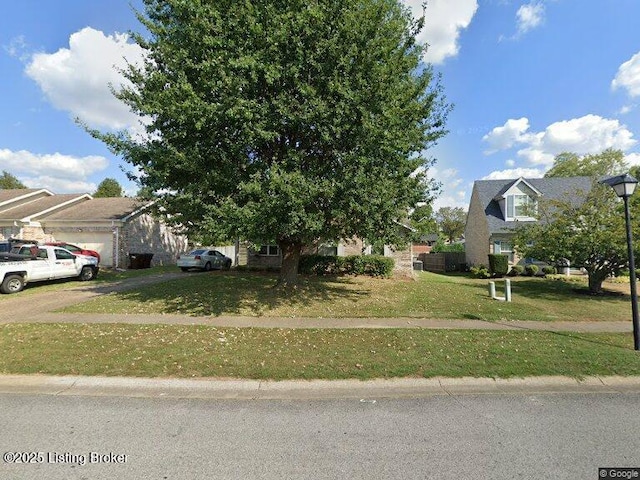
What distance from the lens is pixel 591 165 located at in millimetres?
39750

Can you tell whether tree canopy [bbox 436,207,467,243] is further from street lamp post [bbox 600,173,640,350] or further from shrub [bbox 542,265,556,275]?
street lamp post [bbox 600,173,640,350]

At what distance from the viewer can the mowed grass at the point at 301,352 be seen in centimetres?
508

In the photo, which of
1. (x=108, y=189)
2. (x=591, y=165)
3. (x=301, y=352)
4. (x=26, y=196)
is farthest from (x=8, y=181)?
(x=591, y=165)

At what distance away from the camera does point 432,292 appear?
12773 millimetres

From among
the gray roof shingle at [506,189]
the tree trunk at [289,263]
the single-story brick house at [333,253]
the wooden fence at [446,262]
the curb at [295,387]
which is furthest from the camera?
→ the wooden fence at [446,262]

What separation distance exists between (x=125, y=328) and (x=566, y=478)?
7817 mm

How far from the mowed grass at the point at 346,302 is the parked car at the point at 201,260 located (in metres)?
5.72

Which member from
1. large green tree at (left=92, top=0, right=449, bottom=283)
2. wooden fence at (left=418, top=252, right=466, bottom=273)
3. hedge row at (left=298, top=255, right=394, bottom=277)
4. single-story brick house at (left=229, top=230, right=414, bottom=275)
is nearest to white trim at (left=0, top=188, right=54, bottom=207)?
single-story brick house at (left=229, top=230, right=414, bottom=275)

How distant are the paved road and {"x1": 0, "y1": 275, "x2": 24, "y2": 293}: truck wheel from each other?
10680 mm

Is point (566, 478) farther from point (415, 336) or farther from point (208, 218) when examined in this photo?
point (208, 218)

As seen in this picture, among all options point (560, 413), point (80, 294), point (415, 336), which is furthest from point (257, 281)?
point (560, 413)

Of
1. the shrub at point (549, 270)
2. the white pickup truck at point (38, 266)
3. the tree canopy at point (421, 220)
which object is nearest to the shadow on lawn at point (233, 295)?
the tree canopy at point (421, 220)

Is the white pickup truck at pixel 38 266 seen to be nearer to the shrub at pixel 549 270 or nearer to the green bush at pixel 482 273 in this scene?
the green bush at pixel 482 273

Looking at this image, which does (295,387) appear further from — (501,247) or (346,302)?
(501,247)
